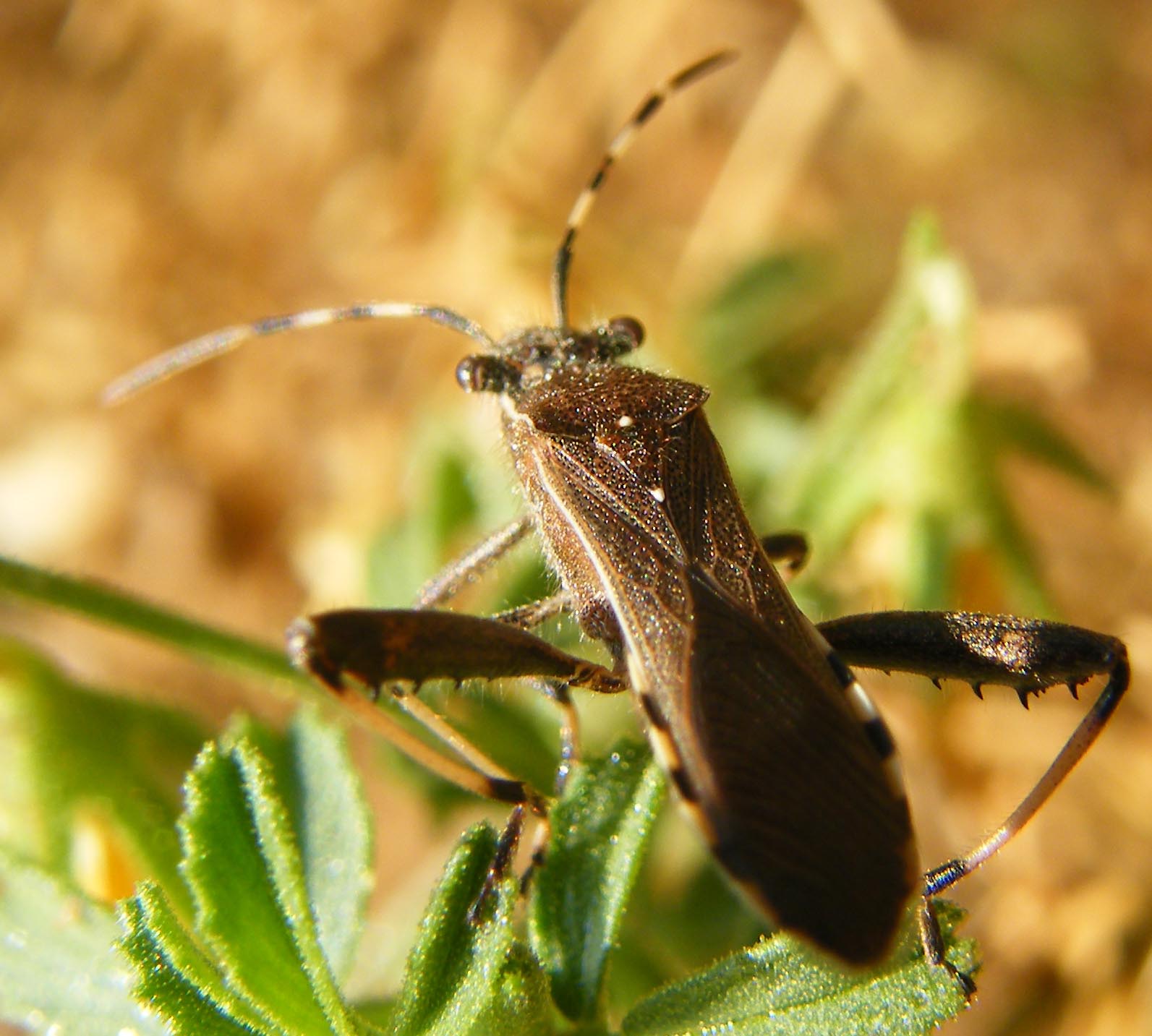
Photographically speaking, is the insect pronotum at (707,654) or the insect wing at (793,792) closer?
the insect wing at (793,792)

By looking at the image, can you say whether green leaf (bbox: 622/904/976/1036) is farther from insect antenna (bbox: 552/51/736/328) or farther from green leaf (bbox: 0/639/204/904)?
insect antenna (bbox: 552/51/736/328)

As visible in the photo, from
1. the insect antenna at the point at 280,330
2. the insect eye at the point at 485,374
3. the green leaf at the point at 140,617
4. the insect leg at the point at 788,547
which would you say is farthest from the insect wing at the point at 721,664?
the green leaf at the point at 140,617

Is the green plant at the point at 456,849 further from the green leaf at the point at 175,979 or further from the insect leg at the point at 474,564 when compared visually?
the insect leg at the point at 474,564

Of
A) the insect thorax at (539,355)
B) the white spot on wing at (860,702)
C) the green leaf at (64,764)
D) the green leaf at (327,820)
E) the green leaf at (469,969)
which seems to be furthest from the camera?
the insect thorax at (539,355)

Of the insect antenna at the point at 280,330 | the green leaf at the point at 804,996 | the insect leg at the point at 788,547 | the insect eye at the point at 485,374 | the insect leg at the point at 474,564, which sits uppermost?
the insect antenna at the point at 280,330

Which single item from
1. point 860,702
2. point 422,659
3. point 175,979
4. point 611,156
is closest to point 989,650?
point 860,702

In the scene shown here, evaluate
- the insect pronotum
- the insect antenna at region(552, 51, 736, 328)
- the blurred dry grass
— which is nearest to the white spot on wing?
the insect pronotum

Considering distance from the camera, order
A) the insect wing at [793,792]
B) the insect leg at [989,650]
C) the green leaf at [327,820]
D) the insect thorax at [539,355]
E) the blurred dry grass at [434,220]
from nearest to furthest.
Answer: the insect wing at [793,792] → the green leaf at [327,820] → the insect leg at [989,650] → the insect thorax at [539,355] → the blurred dry grass at [434,220]

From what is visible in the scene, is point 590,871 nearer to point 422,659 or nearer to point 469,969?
point 469,969
